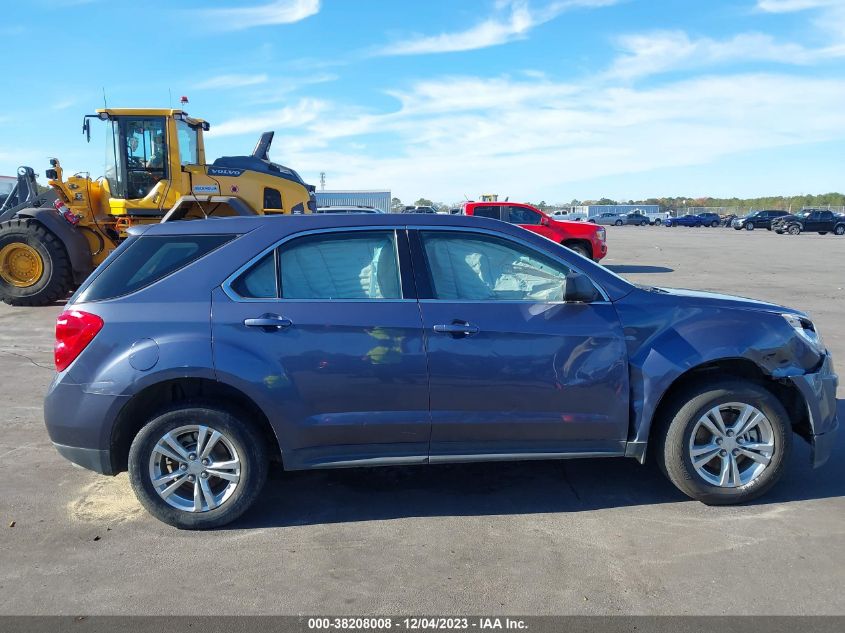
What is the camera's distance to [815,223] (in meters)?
44.3

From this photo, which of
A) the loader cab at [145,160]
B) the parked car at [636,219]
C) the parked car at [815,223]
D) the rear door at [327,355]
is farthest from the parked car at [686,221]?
the rear door at [327,355]

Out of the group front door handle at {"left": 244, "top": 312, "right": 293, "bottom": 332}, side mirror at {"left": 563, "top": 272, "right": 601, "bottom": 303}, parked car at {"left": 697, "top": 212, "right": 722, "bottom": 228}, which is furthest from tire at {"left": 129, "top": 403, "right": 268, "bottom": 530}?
parked car at {"left": 697, "top": 212, "right": 722, "bottom": 228}

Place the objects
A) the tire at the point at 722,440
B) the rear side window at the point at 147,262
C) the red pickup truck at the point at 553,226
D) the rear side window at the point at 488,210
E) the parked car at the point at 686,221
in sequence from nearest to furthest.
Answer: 1. the rear side window at the point at 147,262
2. the tire at the point at 722,440
3. the red pickup truck at the point at 553,226
4. the rear side window at the point at 488,210
5. the parked car at the point at 686,221

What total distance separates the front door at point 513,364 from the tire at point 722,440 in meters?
0.32

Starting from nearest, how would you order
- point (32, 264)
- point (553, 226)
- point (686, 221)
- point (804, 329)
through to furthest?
point (804, 329), point (32, 264), point (553, 226), point (686, 221)

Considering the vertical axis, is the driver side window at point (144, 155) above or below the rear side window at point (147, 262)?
above

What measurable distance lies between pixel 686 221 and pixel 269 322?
68.1 m

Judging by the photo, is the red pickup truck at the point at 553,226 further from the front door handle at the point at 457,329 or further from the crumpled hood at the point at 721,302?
the front door handle at the point at 457,329

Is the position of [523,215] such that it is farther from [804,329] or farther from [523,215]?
[804,329]

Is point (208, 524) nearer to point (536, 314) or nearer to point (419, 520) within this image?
point (419, 520)

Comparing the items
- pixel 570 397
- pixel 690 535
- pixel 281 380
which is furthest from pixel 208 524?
pixel 690 535

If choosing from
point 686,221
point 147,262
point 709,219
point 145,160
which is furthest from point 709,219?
point 147,262

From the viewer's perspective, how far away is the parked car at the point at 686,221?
64275mm

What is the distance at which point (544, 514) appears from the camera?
4047 millimetres
